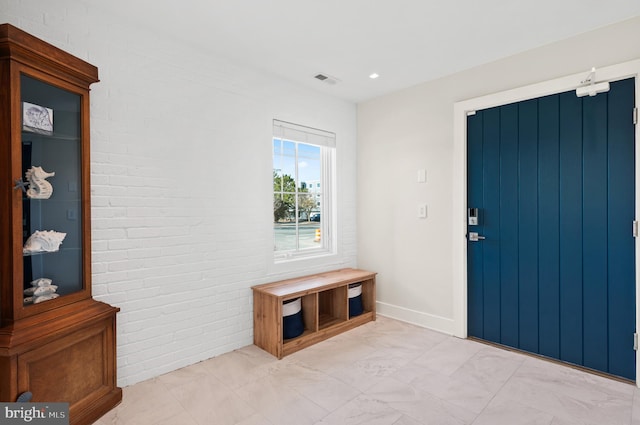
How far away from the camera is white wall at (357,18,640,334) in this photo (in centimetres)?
285

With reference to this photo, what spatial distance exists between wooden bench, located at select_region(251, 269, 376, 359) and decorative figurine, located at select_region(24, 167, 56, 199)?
5.36 ft

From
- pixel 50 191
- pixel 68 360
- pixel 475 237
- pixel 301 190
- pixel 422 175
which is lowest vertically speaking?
pixel 68 360

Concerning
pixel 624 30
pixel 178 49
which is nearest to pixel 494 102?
pixel 624 30

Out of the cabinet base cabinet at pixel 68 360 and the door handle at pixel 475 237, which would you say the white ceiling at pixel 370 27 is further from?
the cabinet base cabinet at pixel 68 360

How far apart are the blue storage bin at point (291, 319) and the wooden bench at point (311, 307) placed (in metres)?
0.05

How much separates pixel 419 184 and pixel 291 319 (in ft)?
6.01

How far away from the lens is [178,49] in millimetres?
2539

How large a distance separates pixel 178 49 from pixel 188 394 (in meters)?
2.47

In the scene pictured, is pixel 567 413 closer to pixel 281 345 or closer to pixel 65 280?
pixel 281 345

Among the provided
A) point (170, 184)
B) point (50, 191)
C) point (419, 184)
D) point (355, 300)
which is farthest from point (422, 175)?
point (50, 191)

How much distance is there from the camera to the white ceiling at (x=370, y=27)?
2.11 metres

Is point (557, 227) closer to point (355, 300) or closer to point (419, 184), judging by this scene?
point (419, 184)

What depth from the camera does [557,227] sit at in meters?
2.61

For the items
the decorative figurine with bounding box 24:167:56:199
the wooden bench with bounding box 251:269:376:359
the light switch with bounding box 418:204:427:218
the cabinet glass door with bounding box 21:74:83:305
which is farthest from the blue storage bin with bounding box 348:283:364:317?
the decorative figurine with bounding box 24:167:56:199
